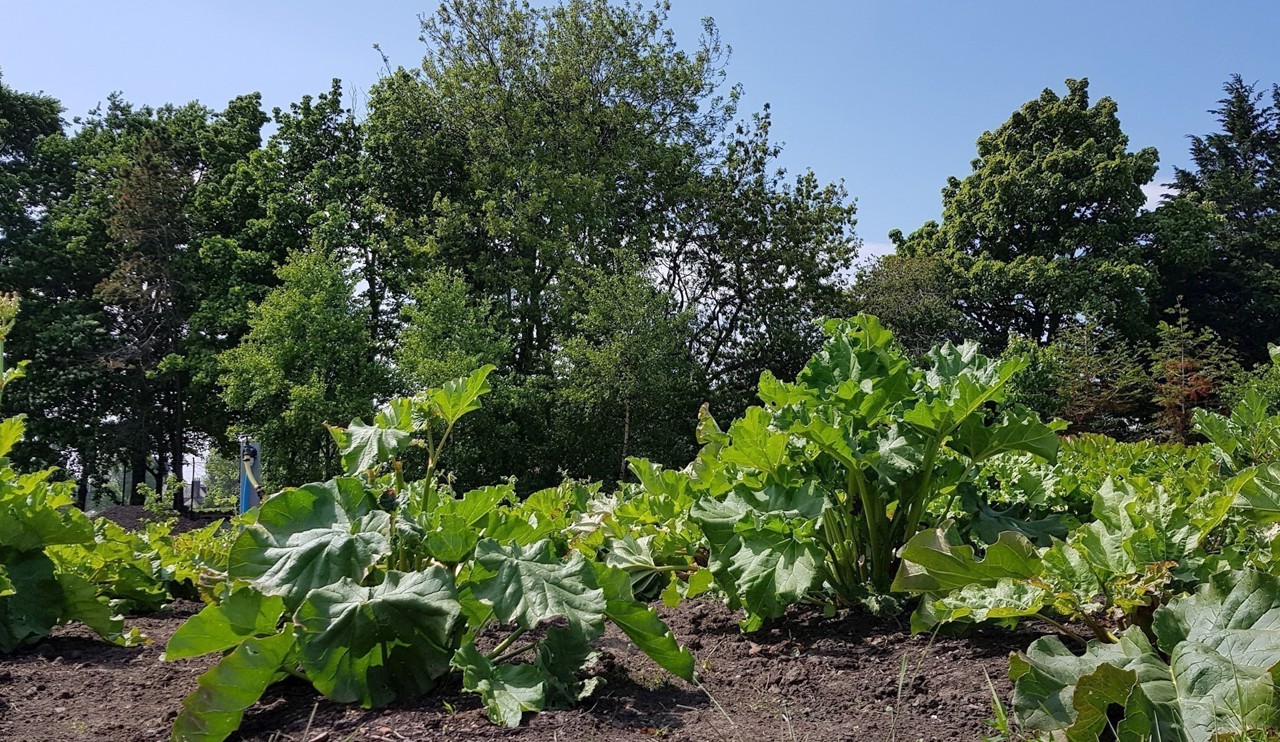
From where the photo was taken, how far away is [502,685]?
1820 millimetres

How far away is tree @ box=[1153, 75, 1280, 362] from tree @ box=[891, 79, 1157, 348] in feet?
5.52

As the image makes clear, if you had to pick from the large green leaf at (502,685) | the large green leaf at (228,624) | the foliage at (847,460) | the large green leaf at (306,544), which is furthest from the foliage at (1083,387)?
the large green leaf at (228,624)

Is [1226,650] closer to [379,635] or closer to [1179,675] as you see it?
[1179,675]

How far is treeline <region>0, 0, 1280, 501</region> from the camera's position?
1891 centimetres

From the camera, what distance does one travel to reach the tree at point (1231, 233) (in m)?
27.2

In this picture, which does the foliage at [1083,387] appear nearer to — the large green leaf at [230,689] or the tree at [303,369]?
the tree at [303,369]

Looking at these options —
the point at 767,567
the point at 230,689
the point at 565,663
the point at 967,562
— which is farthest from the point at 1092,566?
the point at 230,689

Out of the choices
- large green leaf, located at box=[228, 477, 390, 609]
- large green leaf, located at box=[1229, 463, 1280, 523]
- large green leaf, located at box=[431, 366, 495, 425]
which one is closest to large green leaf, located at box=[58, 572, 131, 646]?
large green leaf, located at box=[228, 477, 390, 609]

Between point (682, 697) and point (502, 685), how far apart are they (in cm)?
45

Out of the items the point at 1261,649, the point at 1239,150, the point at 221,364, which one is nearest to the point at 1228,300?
the point at 1239,150

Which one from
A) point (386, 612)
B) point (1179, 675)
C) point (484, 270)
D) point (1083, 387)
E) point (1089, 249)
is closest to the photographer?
point (1179, 675)

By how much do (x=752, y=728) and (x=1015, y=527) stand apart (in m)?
1.10

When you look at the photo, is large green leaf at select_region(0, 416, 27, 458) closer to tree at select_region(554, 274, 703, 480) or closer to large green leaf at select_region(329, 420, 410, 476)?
large green leaf at select_region(329, 420, 410, 476)

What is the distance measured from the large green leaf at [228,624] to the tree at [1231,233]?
30.9 meters
